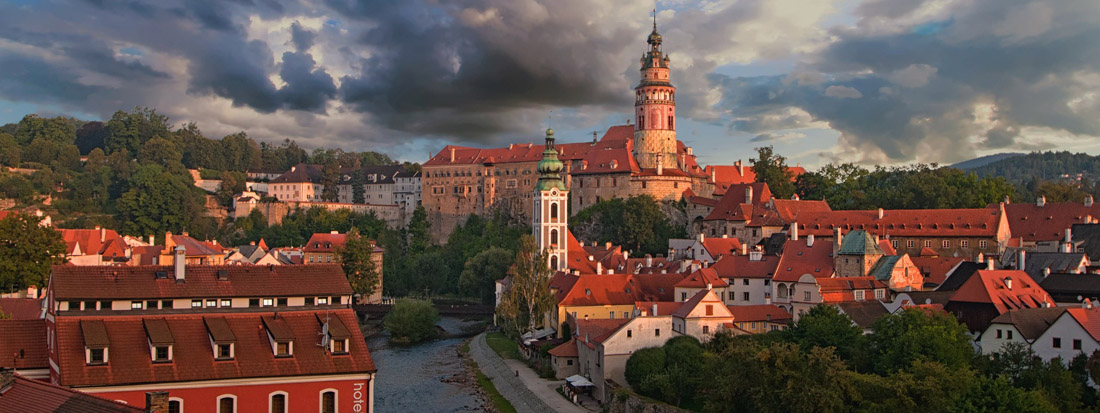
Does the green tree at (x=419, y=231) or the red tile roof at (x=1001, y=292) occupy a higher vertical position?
the green tree at (x=419, y=231)

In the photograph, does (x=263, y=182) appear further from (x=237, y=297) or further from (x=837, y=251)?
(x=237, y=297)

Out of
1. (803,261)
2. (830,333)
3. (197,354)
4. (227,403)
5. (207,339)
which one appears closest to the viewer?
(227,403)

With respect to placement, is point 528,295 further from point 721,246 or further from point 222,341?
point 222,341

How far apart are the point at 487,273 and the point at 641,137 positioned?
20811mm

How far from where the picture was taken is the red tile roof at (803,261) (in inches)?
2147

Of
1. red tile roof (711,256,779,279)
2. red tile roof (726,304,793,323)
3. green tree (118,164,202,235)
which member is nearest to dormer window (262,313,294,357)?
red tile roof (726,304,793,323)

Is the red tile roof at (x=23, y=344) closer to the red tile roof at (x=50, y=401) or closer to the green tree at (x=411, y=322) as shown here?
the red tile roof at (x=50, y=401)

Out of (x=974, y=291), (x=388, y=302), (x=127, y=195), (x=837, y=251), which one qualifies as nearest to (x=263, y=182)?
(x=127, y=195)

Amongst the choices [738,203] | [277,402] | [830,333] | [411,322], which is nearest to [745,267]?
[830,333]

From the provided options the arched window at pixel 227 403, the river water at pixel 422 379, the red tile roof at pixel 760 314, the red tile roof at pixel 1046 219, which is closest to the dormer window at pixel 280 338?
the arched window at pixel 227 403

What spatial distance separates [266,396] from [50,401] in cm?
Answer: 953

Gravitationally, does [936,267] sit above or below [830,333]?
above

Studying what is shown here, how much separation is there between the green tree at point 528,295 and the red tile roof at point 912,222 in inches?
770

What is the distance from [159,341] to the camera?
2539 cm
